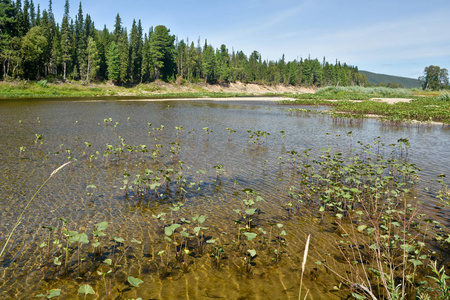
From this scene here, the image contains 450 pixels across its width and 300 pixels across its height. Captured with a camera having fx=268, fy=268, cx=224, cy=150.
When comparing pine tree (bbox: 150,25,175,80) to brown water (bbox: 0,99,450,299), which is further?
pine tree (bbox: 150,25,175,80)

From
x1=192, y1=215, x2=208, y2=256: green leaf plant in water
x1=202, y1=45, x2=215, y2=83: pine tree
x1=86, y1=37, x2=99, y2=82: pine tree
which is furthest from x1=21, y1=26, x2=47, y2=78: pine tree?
x1=192, y1=215, x2=208, y2=256: green leaf plant in water

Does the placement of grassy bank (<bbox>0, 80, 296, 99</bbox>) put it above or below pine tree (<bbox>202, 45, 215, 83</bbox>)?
below

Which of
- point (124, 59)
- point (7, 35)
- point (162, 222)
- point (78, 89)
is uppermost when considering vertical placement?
point (7, 35)

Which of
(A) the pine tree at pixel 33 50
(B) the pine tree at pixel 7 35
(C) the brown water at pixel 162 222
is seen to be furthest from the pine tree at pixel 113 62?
(C) the brown water at pixel 162 222

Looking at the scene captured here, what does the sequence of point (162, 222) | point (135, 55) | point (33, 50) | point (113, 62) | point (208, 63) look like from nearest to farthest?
point (162, 222) → point (33, 50) → point (113, 62) → point (135, 55) → point (208, 63)

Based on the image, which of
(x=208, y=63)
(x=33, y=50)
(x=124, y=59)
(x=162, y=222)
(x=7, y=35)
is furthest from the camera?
(x=208, y=63)

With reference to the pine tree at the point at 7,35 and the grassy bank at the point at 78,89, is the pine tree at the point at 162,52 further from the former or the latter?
the pine tree at the point at 7,35

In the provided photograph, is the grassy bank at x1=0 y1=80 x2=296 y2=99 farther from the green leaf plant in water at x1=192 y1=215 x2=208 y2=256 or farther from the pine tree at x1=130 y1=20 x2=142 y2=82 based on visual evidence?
the green leaf plant in water at x1=192 y1=215 x2=208 y2=256

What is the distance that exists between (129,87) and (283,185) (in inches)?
3542

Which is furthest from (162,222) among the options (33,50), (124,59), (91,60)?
(124,59)

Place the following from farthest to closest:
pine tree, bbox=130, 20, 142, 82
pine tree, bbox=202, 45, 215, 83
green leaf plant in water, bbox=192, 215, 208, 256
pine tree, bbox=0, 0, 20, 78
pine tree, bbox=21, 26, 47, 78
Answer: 1. pine tree, bbox=202, 45, 215, 83
2. pine tree, bbox=130, 20, 142, 82
3. pine tree, bbox=21, 26, 47, 78
4. pine tree, bbox=0, 0, 20, 78
5. green leaf plant in water, bbox=192, 215, 208, 256

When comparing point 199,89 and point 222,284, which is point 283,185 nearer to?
point 222,284

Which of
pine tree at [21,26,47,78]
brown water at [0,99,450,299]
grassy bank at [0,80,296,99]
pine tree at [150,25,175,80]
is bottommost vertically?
brown water at [0,99,450,299]

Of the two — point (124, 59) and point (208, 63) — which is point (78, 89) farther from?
point (208, 63)
